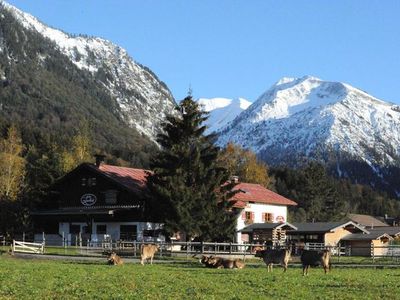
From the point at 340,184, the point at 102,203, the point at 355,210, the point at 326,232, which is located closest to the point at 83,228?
the point at 102,203

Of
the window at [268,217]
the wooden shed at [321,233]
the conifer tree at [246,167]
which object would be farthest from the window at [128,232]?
the conifer tree at [246,167]

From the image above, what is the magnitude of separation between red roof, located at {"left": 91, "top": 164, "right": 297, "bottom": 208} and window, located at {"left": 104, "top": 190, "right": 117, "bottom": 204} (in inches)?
56.9

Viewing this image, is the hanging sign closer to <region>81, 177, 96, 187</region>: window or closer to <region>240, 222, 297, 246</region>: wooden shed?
<region>81, 177, 96, 187</region>: window

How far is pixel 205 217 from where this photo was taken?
170 ft

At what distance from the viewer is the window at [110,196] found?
66125 millimetres

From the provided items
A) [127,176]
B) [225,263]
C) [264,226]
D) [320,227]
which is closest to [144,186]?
[127,176]

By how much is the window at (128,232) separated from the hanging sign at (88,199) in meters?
5.23

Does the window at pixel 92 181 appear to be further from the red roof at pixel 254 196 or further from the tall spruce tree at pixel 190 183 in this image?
the red roof at pixel 254 196

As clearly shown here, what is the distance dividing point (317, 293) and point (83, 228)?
50.6 metres

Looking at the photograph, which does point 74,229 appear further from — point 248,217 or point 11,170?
point 248,217

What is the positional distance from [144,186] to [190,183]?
13.7 metres

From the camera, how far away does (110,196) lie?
6669 centimetres

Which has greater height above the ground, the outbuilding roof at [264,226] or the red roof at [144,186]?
the red roof at [144,186]

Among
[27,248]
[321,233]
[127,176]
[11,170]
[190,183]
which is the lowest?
[27,248]
